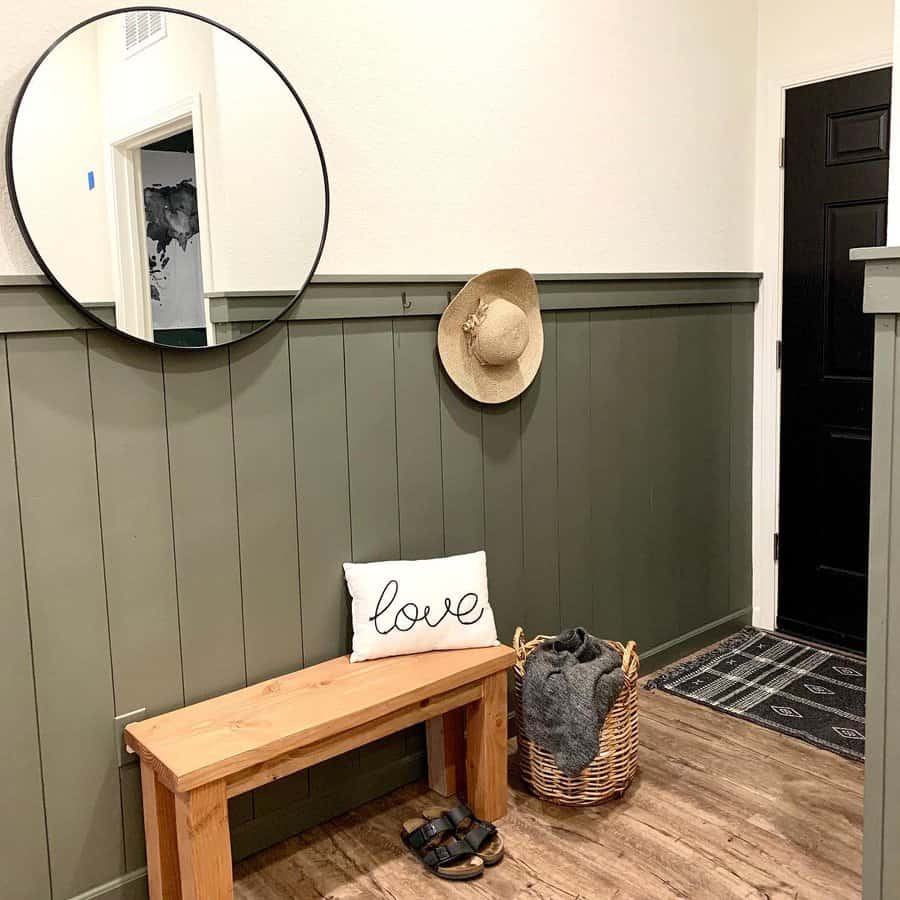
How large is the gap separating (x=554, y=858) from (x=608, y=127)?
6.79ft

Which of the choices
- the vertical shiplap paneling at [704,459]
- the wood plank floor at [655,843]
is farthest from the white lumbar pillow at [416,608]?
the vertical shiplap paneling at [704,459]

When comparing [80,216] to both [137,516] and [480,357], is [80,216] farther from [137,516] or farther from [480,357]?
[480,357]

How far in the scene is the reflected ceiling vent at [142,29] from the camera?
6.39 feet

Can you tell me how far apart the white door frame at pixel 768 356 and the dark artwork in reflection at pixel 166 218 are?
7.28 ft

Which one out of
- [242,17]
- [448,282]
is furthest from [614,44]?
[242,17]

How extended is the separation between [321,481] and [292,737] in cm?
64

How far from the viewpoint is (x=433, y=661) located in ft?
7.71

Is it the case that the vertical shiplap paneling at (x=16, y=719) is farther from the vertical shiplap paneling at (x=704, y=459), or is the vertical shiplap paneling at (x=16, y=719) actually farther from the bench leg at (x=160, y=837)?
the vertical shiplap paneling at (x=704, y=459)

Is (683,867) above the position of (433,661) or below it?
below

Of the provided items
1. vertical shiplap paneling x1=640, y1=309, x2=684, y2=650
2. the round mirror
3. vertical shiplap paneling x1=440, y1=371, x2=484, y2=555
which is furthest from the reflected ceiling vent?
vertical shiplap paneling x1=640, y1=309, x2=684, y2=650

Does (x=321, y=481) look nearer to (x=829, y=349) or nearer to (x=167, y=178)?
(x=167, y=178)

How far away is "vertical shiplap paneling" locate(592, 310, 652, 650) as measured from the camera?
9.98 ft

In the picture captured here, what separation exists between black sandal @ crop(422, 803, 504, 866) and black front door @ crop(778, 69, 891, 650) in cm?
172

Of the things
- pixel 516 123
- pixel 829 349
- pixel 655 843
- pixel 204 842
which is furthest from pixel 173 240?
pixel 829 349
